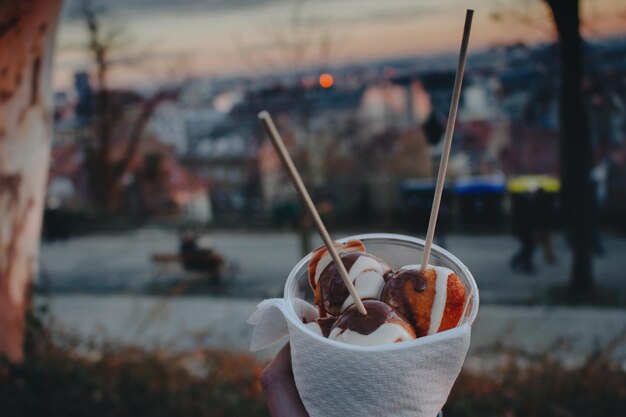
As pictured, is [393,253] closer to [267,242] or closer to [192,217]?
[267,242]

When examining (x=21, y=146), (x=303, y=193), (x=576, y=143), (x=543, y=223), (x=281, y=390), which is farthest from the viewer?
(x=543, y=223)

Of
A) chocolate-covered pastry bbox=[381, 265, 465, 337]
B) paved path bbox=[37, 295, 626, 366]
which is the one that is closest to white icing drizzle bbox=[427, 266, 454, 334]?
chocolate-covered pastry bbox=[381, 265, 465, 337]

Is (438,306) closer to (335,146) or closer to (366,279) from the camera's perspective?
(366,279)

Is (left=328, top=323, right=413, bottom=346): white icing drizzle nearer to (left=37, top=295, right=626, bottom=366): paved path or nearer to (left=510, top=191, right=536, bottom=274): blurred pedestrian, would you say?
(left=37, top=295, right=626, bottom=366): paved path

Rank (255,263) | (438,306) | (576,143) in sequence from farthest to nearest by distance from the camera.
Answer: (255,263), (576,143), (438,306)

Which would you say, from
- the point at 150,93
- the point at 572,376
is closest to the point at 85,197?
the point at 150,93

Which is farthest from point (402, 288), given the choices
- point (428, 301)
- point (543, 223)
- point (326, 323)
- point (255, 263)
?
point (255, 263)

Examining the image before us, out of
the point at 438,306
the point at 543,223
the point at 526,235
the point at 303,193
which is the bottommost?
the point at 526,235
